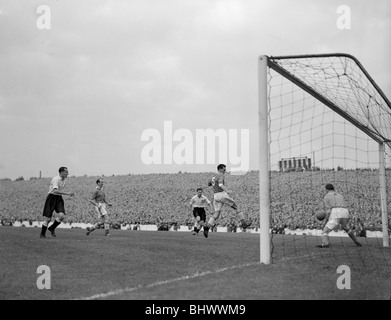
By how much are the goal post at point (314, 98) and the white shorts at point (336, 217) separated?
1817 mm

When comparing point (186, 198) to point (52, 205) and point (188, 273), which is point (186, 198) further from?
point (188, 273)

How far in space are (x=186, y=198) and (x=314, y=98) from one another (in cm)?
2763

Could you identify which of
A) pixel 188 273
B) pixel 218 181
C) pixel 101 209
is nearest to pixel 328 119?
pixel 218 181

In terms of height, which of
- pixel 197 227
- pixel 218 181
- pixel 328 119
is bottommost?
pixel 197 227

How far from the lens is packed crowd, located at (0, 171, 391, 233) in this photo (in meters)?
25.3

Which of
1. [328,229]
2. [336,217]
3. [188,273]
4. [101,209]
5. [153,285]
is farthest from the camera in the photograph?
[101,209]

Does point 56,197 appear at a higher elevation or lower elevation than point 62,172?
lower

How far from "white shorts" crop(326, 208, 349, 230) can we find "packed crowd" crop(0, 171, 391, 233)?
340 inches

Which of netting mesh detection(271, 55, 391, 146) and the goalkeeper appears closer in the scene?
netting mesh detection(271, 55, 391, 146)

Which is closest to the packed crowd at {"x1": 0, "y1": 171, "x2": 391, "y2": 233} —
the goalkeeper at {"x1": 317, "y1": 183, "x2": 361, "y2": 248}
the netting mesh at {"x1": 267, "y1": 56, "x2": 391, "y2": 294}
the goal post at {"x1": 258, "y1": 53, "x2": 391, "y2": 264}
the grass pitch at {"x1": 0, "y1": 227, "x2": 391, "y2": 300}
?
the goalkeeper at {"x1": 317, "y1": 183, "x2": 361, "y2": 248}

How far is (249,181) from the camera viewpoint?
39.0 meters

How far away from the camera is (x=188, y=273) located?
286 inches

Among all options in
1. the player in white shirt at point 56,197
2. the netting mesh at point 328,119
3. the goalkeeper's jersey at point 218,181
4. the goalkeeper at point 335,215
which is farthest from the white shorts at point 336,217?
the player in white shirt at point 56,197

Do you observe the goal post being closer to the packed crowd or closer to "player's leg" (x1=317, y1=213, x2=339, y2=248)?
"player's leg" (x1=317, y1=213, x2=339, y2=248)
